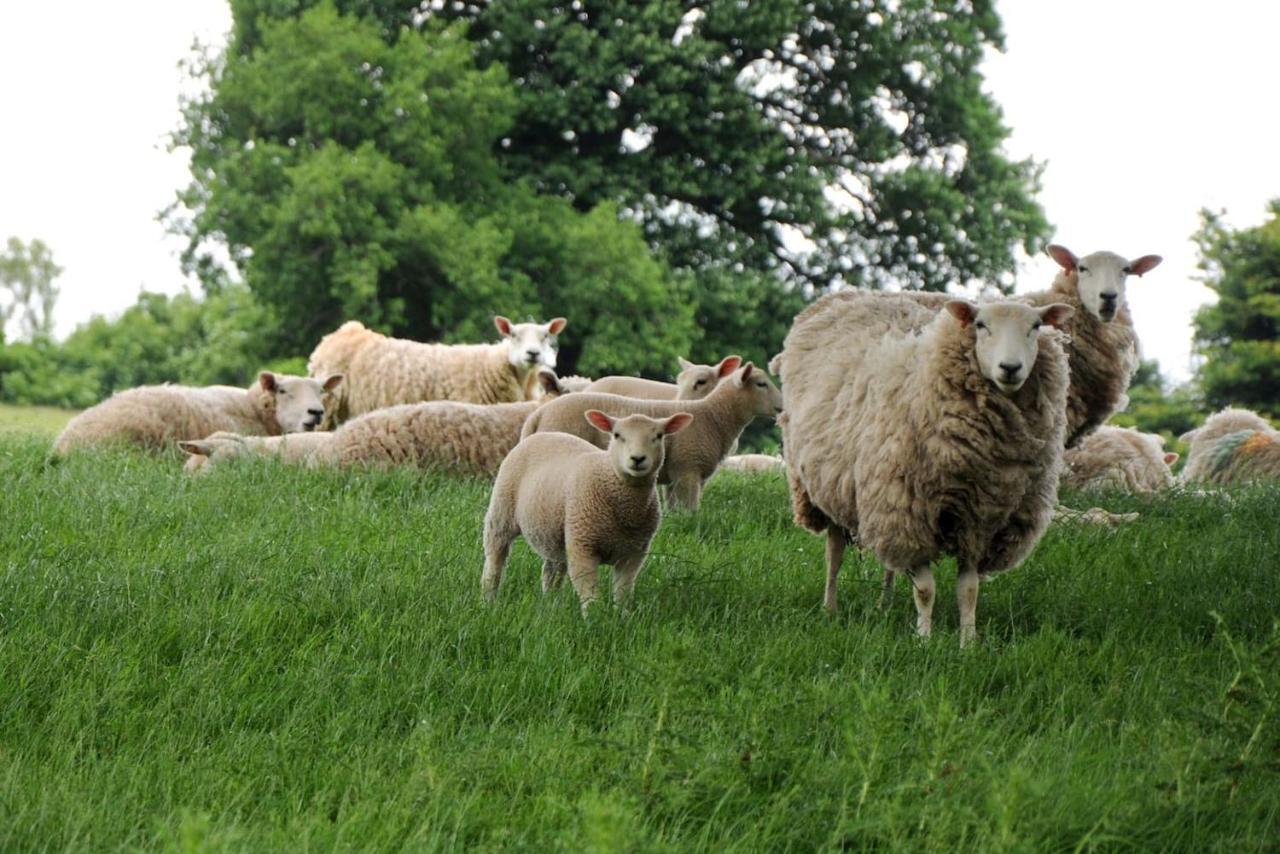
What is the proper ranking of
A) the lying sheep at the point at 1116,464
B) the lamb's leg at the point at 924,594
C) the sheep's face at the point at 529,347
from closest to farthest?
the lamb's leg at the point at 924,594, the lying sheep at the point at 1116,464, the sheep's face at the point at 529,347

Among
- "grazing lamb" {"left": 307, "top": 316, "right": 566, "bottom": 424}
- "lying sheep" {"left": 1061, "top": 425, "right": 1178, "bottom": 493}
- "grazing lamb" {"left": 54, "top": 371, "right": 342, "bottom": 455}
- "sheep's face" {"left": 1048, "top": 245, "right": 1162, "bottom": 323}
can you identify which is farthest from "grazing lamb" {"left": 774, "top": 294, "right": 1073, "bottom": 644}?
"grazing lamb" {"left": 307, "top": 316, "right": 566, "bottom": 424}

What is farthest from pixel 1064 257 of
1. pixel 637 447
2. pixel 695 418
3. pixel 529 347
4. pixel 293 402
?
pixel 293 402

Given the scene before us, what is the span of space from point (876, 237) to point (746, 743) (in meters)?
19.4

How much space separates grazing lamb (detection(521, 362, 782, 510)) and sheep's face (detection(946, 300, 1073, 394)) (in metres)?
2.84

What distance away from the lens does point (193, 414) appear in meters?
11.6

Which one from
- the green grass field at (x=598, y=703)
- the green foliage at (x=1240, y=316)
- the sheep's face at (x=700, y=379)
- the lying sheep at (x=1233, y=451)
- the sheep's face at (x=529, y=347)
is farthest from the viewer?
the green foliage at (x=1240, y=316)

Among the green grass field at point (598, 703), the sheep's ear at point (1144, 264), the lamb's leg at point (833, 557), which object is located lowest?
the green grass field at point (598, 703)

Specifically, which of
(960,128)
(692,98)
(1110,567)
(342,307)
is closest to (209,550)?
(1110,567)

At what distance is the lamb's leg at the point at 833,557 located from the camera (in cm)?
612

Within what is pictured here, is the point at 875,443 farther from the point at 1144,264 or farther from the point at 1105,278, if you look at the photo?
the point at 1144,264

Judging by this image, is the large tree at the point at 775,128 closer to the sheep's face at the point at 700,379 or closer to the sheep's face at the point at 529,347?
the sheep's face at the point at 529,347

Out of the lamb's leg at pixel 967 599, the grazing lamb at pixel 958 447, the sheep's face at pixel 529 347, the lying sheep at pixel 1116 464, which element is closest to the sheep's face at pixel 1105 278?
the grazing lamb at pixel 958 447

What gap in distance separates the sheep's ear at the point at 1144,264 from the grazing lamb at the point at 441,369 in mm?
6202

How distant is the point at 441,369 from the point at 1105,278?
7.32 meters
